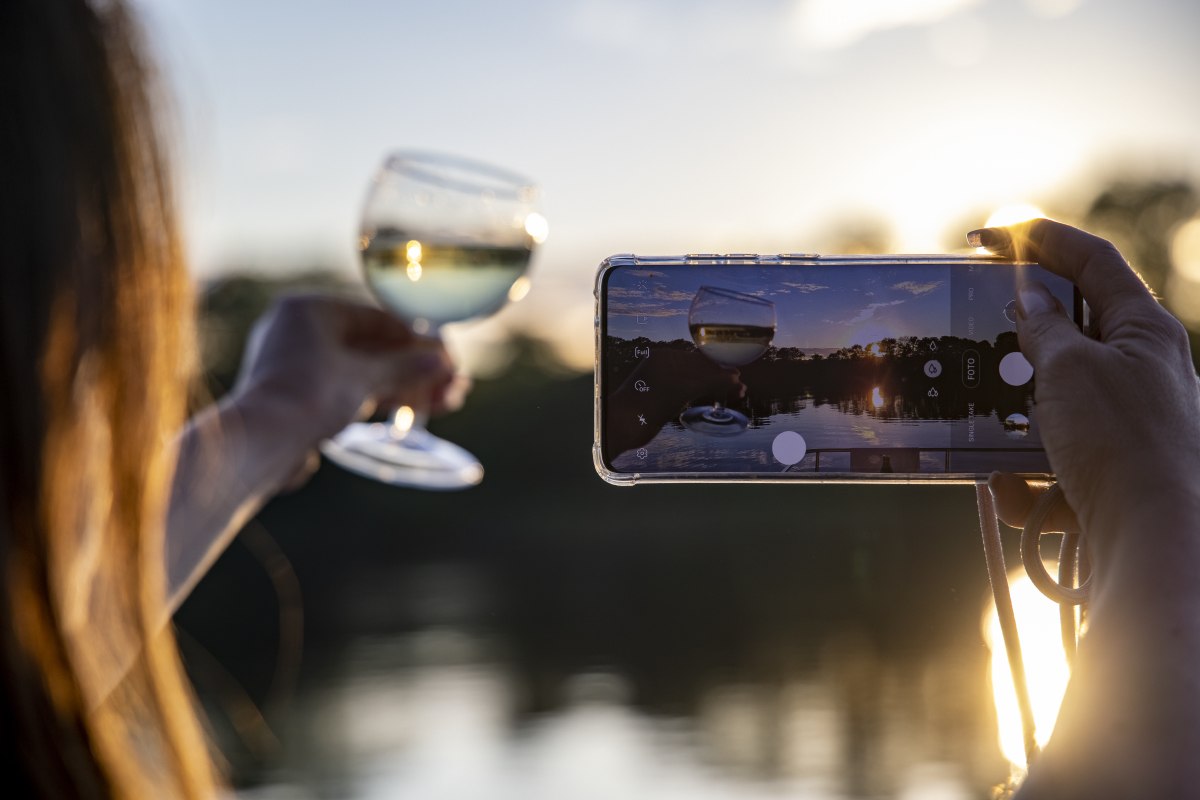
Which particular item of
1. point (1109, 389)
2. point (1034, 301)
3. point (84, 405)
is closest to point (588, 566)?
point (1034, 301)

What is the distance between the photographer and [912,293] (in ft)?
3.98

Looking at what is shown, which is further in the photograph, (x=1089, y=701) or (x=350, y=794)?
(x=350, y=794)

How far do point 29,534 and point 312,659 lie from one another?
32.4ft

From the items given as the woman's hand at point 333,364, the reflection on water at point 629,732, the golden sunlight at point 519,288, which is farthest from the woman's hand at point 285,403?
the reflection on water at point 629,732

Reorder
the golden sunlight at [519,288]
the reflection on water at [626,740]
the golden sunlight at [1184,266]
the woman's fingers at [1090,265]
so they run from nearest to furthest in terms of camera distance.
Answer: the woman's fingers at [1090,265] → the golden sunlight at [519,288] → the reflection on water at [626,740] → the golden sunlight at [1184,266]

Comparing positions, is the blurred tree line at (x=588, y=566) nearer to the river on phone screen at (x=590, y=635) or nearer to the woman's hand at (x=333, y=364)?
the river on phone screen at (x=590, y=635)

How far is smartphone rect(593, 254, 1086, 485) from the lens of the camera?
1.18 meters

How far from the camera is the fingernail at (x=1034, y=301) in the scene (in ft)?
3.25

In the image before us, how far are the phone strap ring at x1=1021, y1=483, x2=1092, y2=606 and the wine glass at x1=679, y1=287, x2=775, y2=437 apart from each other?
292 mm

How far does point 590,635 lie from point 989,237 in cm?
984

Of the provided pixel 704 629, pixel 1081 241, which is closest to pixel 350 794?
pixel 704 629

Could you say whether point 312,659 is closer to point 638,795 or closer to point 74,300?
point 638,795

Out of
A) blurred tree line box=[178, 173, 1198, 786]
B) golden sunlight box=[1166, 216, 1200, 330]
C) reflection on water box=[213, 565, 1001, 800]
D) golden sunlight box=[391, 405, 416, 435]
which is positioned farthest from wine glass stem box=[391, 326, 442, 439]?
golden sunlight box=[1166, 216, 1200, 330]

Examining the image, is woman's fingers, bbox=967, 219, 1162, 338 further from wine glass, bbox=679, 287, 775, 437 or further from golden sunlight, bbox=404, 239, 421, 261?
golden sunlight, bbox=404, 239, 421, 261
